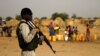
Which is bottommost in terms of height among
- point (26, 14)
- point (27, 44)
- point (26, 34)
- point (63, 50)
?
point (63, 50)

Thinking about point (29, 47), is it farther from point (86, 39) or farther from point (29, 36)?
point (86, 39)

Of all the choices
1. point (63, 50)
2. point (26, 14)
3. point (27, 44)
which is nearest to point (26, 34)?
point (27, 44)

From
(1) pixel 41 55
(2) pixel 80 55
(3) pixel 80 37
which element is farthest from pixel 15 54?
(3) pixel 80 37

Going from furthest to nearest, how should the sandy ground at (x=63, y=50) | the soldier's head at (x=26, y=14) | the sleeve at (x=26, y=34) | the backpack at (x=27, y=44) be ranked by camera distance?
the sandy ground at (x=63, y=50)
the soldier's head at (x=26, y=14)
the backpack at (x=27, y=44)
the sleeve at (x=26, y=34)

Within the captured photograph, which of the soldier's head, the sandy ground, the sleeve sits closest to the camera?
the sleeve

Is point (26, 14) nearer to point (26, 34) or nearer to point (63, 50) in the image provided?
point (26, 34)

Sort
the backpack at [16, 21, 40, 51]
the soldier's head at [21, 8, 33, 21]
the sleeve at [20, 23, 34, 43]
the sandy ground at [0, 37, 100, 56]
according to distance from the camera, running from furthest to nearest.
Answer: the sandy ground at [0, 37, 100, 56] < the soldier's head at [21, 8, 33, 21] < the backpack at [16, 21, 40, 51] < the sleeve at [20, 23, 34, 43]

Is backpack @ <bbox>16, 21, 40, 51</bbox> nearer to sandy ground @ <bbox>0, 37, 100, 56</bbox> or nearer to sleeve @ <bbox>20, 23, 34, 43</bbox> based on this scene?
sleeve @ <bbox>20, 23, 34, 43</bbox>

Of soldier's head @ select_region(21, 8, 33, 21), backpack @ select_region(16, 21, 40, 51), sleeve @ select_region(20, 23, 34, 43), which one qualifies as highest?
soldier's head @ select_region(21, 8, 33, 21)

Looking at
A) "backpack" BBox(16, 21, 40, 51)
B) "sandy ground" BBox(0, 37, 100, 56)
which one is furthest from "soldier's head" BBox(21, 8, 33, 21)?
"sandy ground" BBox(0, 37, 100, 56)

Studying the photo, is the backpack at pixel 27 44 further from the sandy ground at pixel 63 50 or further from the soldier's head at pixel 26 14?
the sandy ground at pixel 63 50

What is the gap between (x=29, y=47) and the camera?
18.7 feet

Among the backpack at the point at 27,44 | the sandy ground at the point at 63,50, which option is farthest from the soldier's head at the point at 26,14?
the sandy ground at the point at 63,50

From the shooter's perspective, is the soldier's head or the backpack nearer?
the backpack
